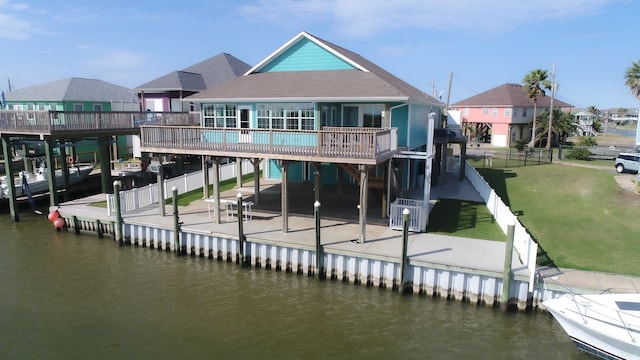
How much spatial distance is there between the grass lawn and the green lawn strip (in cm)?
163

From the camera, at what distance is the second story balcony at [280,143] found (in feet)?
49.2

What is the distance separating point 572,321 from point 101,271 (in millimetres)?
14865

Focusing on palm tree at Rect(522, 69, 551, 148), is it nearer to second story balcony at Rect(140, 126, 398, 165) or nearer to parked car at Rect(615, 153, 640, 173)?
parked car at Rect(615, 153, 640, 173)

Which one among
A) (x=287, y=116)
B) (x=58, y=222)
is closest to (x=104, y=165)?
(x=58, y=222)

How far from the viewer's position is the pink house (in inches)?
1914

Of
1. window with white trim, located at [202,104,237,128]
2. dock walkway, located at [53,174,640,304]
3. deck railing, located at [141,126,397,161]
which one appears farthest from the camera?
window with white trim, located at [202,104,237,128]

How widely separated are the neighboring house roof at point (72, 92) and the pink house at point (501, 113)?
1412 inches

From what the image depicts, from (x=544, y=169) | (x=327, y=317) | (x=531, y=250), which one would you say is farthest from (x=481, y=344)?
(x=544, y=169)

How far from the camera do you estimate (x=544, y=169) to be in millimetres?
30516

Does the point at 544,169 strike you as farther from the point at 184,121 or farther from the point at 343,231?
the point at 184,121

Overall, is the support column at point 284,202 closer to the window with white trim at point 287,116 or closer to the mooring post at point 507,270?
the window with white trim at point 287,116

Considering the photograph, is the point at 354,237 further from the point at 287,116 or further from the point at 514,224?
the point at 287,116

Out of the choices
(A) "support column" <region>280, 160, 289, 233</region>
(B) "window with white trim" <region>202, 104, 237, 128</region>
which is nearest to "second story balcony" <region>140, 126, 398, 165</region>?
(A) "support column" <region>280, 160, 289, 233</region>

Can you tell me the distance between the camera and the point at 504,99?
49281 millimetres
